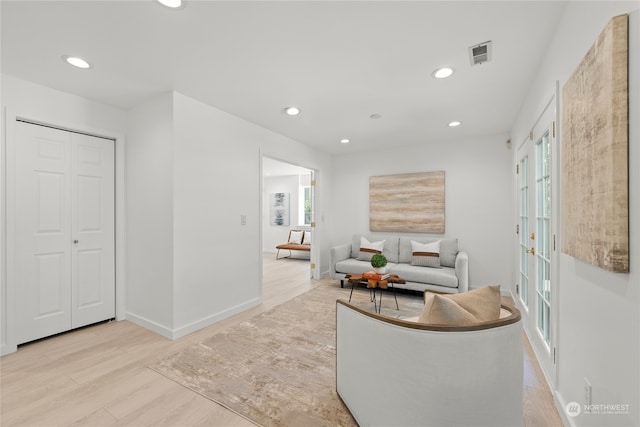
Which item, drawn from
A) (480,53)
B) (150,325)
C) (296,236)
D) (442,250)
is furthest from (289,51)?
(296,236)

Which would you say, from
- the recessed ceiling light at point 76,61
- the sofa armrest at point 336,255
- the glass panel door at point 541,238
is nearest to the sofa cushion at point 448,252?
the glass panel door at point 541,238

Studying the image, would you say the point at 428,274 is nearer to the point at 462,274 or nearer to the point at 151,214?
the point at 462,274

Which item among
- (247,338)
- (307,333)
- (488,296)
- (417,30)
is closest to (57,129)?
(247,338)

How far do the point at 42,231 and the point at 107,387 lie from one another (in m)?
1.71

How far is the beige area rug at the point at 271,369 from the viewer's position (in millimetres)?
1761

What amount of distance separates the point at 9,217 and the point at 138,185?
3.37ft

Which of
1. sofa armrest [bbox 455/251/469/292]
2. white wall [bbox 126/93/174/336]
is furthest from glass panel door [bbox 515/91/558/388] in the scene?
white wall [bbox 126/93/174/336]

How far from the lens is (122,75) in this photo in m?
2.45

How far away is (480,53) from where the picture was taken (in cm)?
209
